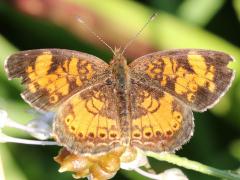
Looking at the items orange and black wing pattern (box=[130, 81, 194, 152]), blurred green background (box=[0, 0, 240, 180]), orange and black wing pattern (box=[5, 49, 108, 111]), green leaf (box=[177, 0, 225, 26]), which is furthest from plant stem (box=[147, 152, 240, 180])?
green leaf (box=[177, 0, 225, 26])

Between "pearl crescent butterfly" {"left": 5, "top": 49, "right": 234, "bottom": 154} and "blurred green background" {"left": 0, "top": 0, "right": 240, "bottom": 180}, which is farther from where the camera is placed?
"blurred green background" {"left": 0, "top": 0, "right": 240, "bottom": 180}

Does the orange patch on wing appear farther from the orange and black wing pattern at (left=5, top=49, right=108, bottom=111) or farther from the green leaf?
the green leaf

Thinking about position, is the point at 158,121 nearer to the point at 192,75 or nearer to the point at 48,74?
the point at 192,75

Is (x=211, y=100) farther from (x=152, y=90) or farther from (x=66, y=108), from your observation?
(x=66, y=108)

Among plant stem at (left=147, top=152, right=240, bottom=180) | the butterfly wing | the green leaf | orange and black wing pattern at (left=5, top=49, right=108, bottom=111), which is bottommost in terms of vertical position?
plant stem at (left=147, top=152, right=240, bottom=180)

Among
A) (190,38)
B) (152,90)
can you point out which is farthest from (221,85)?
(190,38)

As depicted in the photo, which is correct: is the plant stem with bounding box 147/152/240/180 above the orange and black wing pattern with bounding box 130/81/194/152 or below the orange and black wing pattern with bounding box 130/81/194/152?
below

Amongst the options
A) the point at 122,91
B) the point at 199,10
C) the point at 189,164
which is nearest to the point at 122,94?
the point at 122,91
